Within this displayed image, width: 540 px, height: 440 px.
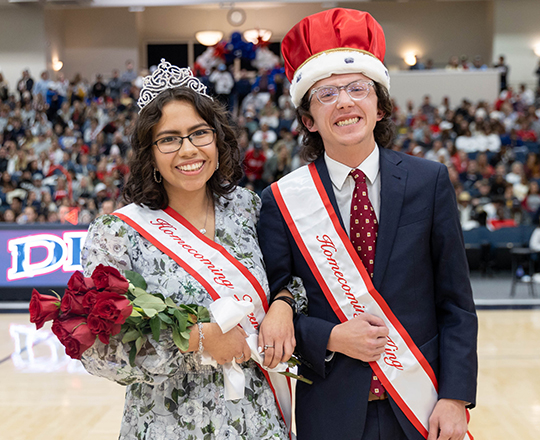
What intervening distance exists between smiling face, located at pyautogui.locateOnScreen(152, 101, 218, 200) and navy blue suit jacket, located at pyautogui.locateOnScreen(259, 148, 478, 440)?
1.50 ft

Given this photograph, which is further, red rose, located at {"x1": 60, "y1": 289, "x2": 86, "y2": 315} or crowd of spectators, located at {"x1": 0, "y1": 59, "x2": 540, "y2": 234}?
crowd of spectators, located at {"x1": 0, "y1": 59, "x2": 540, "y2": 234}

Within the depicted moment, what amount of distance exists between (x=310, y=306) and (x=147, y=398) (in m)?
Answer: 0.47

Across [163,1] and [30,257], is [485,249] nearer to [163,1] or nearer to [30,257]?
[30,257]

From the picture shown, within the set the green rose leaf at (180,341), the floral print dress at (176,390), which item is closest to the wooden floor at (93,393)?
the floral print dress at (176,390)

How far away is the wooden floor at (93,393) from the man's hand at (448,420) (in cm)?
174

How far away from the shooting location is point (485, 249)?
7672mm

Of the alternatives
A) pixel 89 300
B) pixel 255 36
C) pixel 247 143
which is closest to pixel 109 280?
pixel 89 300

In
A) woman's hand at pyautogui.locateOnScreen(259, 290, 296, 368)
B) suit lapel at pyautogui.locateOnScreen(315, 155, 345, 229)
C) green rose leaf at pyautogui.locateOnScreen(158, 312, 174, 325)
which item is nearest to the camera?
green rose leaf at pyautogui.locateOnScreen(158, 312, 174, 325)

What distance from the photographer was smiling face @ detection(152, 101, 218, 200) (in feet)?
4.94

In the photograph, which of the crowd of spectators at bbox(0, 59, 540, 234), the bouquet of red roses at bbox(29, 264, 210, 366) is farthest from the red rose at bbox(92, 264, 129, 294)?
the crowd of spectators at bbox(0, 59, 540, 234)

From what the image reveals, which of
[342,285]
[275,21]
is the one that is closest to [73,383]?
[342,285]

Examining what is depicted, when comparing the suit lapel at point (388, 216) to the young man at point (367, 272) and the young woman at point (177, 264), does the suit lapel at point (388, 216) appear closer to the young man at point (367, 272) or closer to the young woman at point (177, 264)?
the young man at point (367, 272)

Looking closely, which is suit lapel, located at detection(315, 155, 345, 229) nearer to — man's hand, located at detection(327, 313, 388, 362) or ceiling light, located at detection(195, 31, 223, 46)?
man's hand, located at detection(327, 313, 388, 362)

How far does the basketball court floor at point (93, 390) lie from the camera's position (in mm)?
3086
